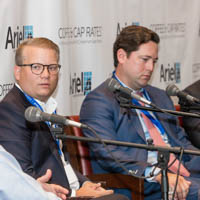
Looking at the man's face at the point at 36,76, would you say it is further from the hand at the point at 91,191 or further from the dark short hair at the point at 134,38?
the dark short hair at the point at 134,38

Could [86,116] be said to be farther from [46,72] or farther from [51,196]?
[51,196]

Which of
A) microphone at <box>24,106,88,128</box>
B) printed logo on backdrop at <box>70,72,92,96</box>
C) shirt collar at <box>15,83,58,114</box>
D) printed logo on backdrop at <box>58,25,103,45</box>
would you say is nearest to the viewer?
microphone at <box>24,106,88,128</box>

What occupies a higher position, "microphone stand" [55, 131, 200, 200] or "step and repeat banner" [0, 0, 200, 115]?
"step and repeat banner" [0, 0, 200, 115]

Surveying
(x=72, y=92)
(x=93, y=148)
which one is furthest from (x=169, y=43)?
(x=93, y=148)

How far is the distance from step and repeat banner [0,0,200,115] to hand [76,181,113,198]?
3.62ft

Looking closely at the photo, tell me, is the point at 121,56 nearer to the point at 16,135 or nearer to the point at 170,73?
the point at 16,135

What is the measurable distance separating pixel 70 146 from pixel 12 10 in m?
1.21

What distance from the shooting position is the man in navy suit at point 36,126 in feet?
9.68

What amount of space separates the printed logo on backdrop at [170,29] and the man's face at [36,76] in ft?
7.51

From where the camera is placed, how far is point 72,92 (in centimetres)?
439

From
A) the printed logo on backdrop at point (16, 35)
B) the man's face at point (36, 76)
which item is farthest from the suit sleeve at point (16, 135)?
the printed logo on backdrop at point (16, 35)

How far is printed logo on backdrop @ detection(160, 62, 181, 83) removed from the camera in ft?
18.0

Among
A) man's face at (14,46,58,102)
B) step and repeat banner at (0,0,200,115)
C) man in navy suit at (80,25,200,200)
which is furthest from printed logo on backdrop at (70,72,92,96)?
man's face at (14,46,58,102)

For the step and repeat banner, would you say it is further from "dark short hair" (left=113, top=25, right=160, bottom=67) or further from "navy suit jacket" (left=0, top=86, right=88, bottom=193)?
"navy suit jacket" (left=0, top=86, right=88, bottom=193)
